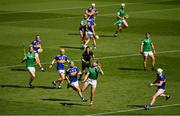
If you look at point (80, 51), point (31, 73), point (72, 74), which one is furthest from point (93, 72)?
point (80, 51)

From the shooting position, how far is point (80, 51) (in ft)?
160

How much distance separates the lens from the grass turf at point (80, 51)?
111 ft

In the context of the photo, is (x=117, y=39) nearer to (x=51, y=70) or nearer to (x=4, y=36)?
(x=4, y=36)

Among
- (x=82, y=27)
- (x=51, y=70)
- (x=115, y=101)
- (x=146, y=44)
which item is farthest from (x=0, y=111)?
(x=82, y=27)

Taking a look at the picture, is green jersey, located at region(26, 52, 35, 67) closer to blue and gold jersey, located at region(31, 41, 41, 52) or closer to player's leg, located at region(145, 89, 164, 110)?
blue and gold jersey, located at region(31, 41, 41, 52)

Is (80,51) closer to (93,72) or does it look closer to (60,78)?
(60,78)

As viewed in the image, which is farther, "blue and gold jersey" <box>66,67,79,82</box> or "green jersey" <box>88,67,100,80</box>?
"blue and gold jersey" <box>66,67,79,82</box>

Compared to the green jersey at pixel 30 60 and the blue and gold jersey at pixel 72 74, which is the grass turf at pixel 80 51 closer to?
the blue and gold jersey at pixel 72 74

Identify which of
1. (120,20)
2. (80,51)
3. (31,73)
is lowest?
(80,51)

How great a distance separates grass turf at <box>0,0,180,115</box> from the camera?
111 feet

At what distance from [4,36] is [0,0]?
28621 millimetres

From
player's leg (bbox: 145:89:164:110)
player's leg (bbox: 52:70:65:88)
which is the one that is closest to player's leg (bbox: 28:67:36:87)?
player's leg (bbox: 52:70:65:88)

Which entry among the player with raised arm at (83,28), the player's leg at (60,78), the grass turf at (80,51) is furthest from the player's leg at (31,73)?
the player with raised arm at (83,28)

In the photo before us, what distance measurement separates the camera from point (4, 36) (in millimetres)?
55656
